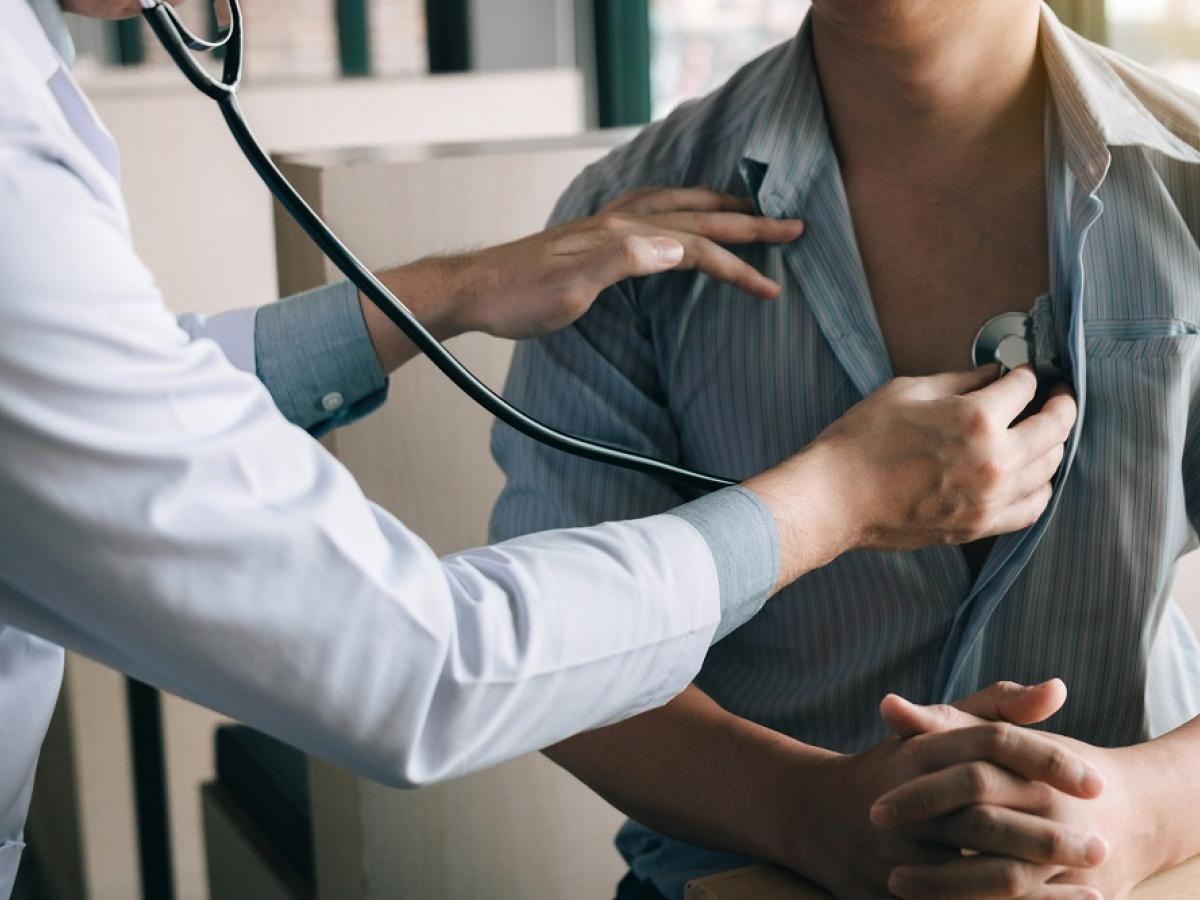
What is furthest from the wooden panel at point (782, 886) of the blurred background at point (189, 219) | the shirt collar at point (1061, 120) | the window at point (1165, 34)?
the window at point (1165, 34)

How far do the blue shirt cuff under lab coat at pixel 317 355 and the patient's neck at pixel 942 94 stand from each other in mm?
453

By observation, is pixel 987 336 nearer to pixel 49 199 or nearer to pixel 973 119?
pixel 973 119

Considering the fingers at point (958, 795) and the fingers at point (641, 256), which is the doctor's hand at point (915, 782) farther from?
the fingers at point (641, 256)

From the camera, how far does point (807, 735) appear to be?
3.87 ft

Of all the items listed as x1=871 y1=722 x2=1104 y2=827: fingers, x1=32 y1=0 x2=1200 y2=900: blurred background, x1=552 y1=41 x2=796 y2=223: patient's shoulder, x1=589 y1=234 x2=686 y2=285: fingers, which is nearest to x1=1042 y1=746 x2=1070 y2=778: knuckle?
x1=871 y1=722 x2=1104 y2=827: fingers

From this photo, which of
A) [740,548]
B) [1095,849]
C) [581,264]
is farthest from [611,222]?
[1095,849]

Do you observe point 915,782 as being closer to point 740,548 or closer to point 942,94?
point 740,548

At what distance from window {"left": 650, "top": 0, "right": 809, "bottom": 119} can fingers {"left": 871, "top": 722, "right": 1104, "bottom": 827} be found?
139 inches

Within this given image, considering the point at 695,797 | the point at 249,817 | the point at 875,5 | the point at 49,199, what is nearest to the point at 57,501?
the point at 49,199

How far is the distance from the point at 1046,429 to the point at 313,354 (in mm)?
643

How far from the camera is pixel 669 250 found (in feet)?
3.57

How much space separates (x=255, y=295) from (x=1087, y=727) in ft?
5.57

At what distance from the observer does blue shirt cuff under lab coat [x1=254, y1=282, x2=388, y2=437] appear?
1260mm

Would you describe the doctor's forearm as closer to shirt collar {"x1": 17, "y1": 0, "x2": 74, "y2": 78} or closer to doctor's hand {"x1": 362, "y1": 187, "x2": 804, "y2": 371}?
doctor's hand {"x1": 362, "y1": 187, "x2": 804, "y2": 371}
